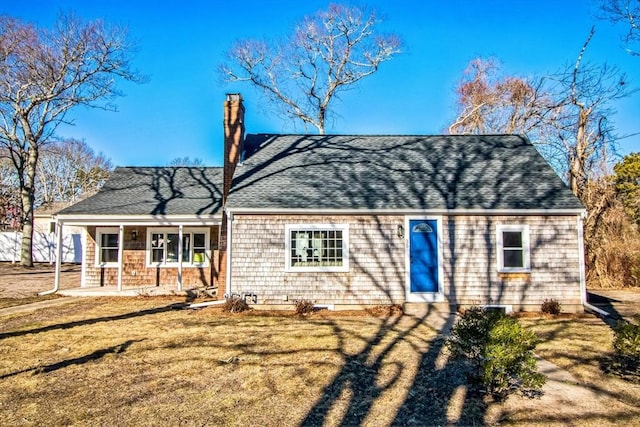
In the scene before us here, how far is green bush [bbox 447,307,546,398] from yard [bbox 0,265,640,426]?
0.74ft

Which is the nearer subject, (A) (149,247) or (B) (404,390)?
(B) (404,390)

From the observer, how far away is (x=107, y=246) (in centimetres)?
1623

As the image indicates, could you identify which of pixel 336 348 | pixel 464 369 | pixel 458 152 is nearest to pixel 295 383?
pixel 336 348

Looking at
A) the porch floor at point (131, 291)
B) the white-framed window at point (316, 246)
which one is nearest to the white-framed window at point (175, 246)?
the porch floor at point (131, 291)

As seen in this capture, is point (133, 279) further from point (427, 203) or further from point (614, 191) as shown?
point (614, 191)

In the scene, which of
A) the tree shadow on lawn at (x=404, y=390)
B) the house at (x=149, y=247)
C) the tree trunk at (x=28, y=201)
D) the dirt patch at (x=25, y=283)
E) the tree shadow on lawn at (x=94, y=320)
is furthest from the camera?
the tree trunk at (x=28, y=201)

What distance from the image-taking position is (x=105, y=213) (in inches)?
583

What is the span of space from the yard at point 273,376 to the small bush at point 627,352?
25 centimetres

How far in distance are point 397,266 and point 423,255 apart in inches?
29.5

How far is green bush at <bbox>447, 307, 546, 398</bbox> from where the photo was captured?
16.6 ft

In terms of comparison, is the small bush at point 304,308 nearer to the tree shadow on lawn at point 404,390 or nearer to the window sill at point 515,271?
the tree shadow on lawn at point 404,390

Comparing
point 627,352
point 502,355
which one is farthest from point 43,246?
point 627,352

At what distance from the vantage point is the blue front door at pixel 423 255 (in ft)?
39.3

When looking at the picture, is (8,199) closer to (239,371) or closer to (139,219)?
(139,219)
